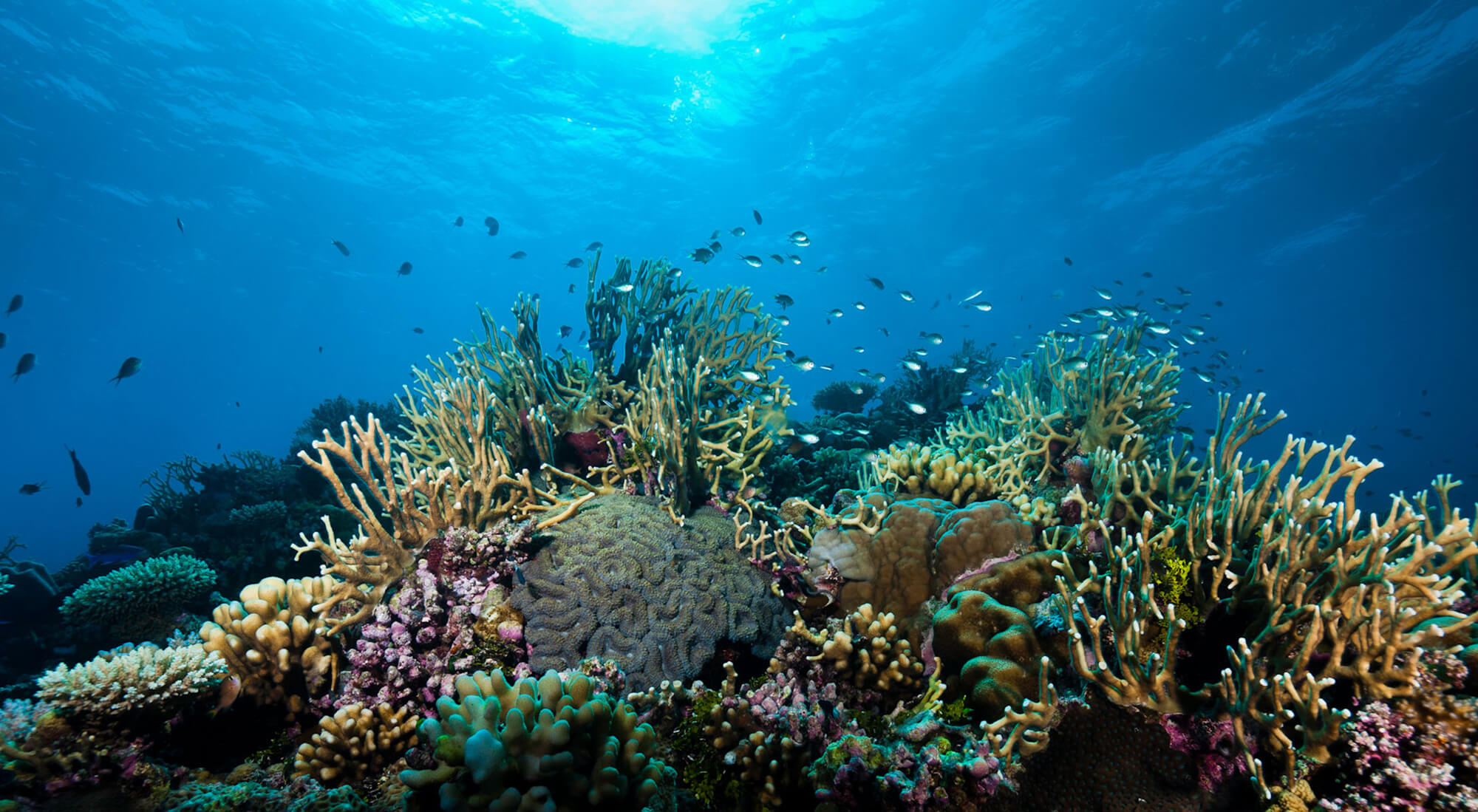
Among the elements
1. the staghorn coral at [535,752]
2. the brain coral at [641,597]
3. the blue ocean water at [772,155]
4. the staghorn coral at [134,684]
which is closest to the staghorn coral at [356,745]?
the staghorn coral at [134,684]

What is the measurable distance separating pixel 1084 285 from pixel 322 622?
65.9 meters

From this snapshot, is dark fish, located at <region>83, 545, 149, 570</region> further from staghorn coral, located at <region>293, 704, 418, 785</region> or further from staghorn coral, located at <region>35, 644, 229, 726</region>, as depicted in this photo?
staghorn coral, located at <region>293, 704, 418, 785</region>

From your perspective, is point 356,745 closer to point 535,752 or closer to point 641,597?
point 535,752

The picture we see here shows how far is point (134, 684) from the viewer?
2988mm

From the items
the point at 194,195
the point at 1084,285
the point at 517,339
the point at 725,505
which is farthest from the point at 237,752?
the point at 1084,285

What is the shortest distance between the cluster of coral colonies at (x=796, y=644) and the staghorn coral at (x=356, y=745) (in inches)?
0.8

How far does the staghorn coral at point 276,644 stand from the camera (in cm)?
351

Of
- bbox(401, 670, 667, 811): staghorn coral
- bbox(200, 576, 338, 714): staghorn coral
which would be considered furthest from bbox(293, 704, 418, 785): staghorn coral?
bbox(401, 670, 667, 811): staghorn coral

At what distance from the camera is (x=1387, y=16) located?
1994cm

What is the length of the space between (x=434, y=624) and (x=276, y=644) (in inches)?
39.5

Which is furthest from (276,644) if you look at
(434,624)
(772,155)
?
(772,155)

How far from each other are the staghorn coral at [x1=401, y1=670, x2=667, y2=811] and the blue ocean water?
11245mm

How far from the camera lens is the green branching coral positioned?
597cm

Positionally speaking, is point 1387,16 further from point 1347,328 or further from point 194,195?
point 194,195
